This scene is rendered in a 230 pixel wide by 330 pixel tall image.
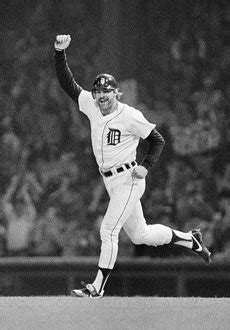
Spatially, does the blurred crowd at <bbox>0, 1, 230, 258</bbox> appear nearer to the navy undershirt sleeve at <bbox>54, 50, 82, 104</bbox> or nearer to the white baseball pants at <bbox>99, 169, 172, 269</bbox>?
the white baseball pants at <bbox>99, 169, 172, 269</bbox>

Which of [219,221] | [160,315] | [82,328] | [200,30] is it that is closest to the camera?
[82,328]

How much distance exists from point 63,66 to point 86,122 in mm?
3972

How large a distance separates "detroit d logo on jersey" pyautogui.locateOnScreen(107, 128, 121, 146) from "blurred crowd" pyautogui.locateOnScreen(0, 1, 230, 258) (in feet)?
11.7

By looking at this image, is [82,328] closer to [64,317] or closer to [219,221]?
[64,317]

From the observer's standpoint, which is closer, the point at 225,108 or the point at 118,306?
the point at 118,306

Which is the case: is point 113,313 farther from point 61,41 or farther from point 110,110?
point 61,41

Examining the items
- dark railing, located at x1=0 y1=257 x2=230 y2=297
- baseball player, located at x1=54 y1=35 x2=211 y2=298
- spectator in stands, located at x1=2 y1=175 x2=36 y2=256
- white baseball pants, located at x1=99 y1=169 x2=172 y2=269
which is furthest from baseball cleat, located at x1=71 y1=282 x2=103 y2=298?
spectator in stands, located at x1=2 y1=175 x2=36 y2=256

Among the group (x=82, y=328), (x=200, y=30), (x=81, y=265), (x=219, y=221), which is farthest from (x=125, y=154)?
(x=200, y=30)

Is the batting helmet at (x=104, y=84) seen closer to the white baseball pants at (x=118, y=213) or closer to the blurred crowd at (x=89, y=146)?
the white baseball pants at (x=118, y=213)

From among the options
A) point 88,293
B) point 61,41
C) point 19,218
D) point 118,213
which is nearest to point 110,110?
point 61,41

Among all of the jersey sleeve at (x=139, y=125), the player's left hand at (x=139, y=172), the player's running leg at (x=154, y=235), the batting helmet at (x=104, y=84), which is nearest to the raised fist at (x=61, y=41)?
the batting helmet at (x=104, y=84)

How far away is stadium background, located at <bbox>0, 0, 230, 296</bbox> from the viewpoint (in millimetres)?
9242

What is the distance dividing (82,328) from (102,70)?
205 inches

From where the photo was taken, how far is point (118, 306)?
17.3 feet
